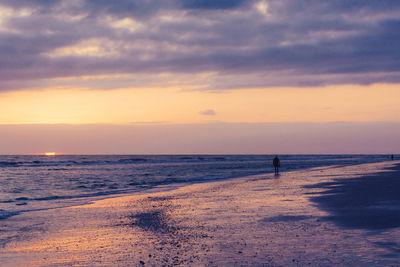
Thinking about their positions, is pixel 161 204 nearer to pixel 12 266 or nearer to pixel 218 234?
pixel 218 234

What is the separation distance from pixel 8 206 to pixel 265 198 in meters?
12.8

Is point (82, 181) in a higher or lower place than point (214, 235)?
lower

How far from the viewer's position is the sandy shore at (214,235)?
8.23 metres

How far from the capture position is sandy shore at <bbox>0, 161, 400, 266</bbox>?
823cm

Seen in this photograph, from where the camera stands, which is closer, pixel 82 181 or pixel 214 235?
pixel 214 235

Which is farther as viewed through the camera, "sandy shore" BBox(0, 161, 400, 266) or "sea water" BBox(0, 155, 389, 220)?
"sea water" BBox(0, 155, 389, 220)

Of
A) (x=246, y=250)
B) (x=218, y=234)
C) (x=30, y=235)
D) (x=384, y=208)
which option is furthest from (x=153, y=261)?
(x=384, y=208)

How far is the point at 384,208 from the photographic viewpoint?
47.0 feet

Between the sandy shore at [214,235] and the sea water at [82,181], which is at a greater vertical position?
the sandy shore at [214,235]

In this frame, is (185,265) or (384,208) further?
(384,208)

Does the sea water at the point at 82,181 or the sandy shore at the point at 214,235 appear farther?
the sea water at the point at 82,181

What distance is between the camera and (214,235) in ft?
34.8

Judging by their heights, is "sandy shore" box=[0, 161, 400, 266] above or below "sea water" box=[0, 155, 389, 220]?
above

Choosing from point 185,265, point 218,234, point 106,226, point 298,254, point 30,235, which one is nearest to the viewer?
point 185,265
